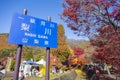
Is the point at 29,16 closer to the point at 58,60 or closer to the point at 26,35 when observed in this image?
the point at 26,35

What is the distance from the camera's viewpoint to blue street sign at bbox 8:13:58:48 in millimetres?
6191

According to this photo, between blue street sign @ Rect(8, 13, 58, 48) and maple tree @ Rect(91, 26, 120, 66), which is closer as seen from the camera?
blue street sign @ Rect(8, 13, 58, 48)

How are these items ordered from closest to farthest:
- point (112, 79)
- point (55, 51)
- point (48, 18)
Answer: point (48, 18) → point (112, 79) → point (55, 51)

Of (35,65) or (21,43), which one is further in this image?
(35,65)

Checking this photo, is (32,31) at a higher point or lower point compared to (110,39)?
higher

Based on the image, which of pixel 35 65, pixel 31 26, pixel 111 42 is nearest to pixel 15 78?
pixel 31 26

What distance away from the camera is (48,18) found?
7.57 metres

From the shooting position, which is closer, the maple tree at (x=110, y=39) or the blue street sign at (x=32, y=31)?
the blue street sign at (x=32, y=31)

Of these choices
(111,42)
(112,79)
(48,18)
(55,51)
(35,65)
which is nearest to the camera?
(48,18)

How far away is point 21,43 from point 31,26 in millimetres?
911

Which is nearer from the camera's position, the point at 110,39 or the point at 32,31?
the point at 32,31

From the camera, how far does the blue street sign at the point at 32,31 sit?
6.19 meters

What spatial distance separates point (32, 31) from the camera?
6.67 m

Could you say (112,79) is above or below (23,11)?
below
